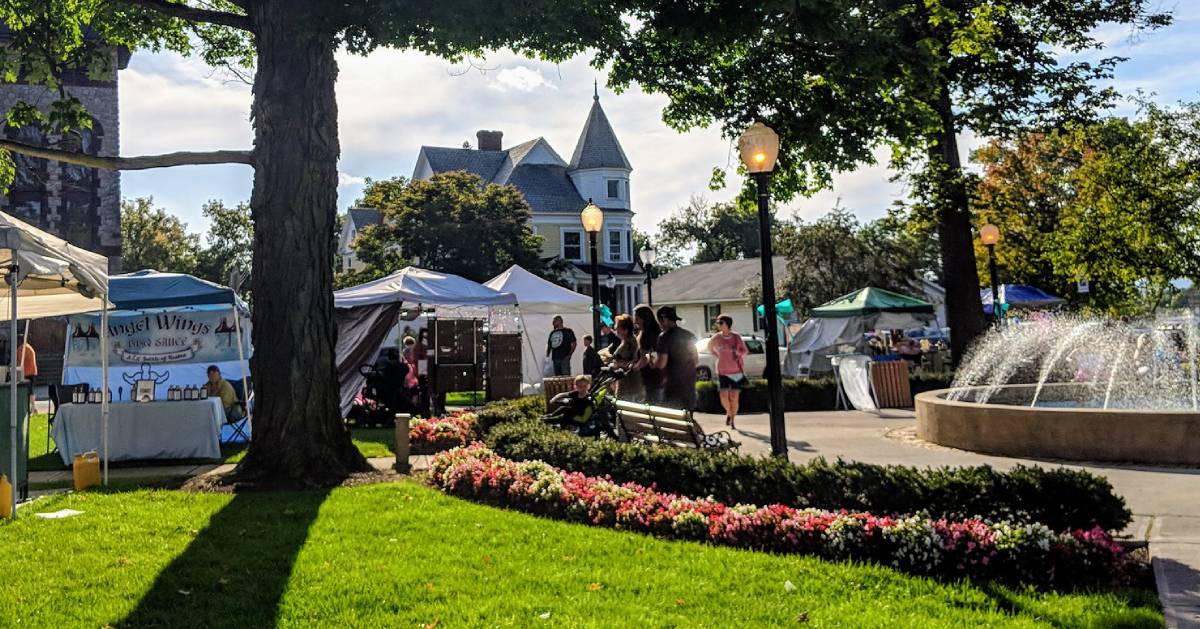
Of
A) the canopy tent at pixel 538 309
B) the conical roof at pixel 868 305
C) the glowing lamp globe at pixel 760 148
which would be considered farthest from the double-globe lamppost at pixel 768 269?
the conical roof at pixel 868 305

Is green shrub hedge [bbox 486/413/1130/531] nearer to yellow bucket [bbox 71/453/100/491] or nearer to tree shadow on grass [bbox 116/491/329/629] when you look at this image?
tree shadow on grass [bbox 116/491/329/629]

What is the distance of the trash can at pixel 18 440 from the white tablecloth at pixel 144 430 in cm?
262

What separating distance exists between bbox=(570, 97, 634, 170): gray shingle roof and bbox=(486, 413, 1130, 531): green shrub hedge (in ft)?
159

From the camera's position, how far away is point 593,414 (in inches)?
450

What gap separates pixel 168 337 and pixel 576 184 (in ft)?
139

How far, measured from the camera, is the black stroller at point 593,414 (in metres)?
11.2

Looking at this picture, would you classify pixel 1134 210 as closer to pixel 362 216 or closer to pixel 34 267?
pixel 34 267

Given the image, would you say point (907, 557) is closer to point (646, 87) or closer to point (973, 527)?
point (973, 527)

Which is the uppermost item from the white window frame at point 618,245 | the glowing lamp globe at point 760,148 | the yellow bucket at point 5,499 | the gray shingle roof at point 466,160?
the gray shingle roof at point 466,160

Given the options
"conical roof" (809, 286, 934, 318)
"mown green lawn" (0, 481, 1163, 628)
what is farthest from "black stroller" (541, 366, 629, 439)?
"conical roof" (809, 286, 934, 318)

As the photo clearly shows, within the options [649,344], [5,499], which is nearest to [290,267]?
[5,499]

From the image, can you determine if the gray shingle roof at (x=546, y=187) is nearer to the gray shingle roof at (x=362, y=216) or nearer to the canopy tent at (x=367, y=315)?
the gray shingle roof at (x=362, y=216)

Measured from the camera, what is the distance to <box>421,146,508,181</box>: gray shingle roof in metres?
55.3

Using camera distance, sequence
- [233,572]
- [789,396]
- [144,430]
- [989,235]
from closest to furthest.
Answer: [233,572] < [144,430] < [789,396] < [989,235]
